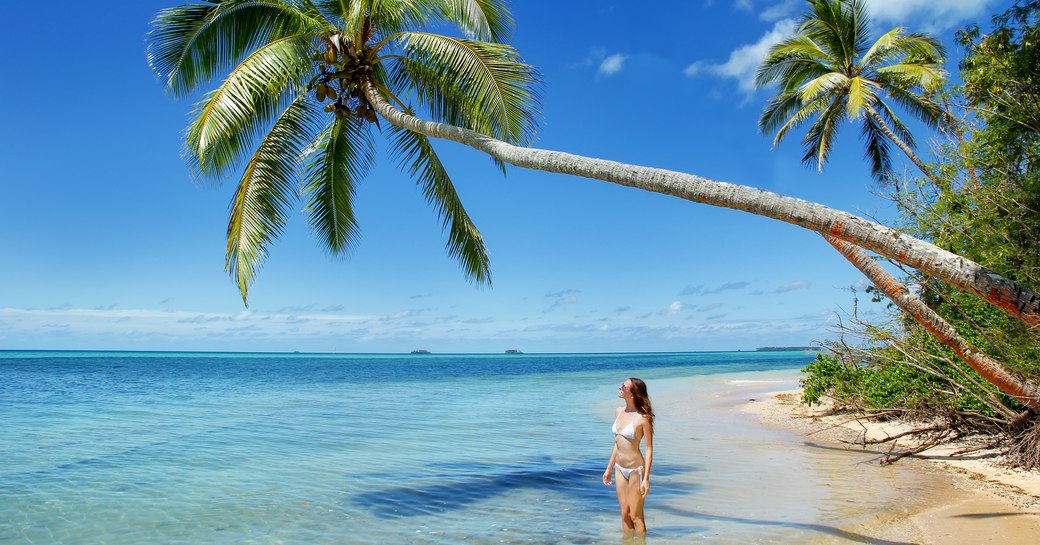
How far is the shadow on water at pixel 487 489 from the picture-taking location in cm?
725

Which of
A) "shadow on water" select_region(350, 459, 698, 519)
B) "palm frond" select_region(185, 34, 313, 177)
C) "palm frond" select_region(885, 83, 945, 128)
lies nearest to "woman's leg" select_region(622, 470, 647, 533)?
"shadow on water" select_region(350, 459, 698, 519)

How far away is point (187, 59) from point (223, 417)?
10247mm

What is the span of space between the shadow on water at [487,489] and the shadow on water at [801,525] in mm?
818

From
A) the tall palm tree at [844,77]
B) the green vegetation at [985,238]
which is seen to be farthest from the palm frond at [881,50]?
the green vegetation at [985,238]

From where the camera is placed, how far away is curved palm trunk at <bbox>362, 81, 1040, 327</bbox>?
4.12m

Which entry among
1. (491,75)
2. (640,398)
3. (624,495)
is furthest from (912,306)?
(491,75)

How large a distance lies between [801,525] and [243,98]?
7.04m

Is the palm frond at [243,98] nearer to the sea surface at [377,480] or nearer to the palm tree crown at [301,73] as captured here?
the palm tree crown at [301,73]

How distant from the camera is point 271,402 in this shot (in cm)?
2130

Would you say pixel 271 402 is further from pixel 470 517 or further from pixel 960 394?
pixel 960 394

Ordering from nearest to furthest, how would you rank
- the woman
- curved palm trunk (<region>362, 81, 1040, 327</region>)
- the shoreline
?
curved palm trunk (<region>362, 81, 1040, 327</region>) < the woman < the shoreline

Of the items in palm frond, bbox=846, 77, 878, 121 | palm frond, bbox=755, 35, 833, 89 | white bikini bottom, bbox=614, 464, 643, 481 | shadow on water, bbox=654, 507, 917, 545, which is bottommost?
shadow on water, bbox=654, 507, 917, 545

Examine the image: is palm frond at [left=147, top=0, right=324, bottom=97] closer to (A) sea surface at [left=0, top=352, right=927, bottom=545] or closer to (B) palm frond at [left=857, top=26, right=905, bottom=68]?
(A) sea surface at [left=0, top=352, right=927, bottom=545]

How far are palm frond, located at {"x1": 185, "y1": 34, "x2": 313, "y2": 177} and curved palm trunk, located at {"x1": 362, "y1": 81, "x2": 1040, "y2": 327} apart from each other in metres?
3.18
